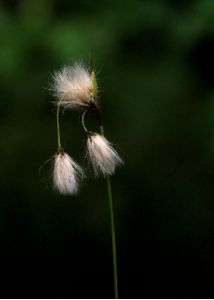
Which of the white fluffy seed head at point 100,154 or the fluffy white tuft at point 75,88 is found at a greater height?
the fluffy white tuft at point 75,88

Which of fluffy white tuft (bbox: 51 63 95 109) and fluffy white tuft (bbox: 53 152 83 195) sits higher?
fluffy white tuft (bbox: 51 63 95 109)

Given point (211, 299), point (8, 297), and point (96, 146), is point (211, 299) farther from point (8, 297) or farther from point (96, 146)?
point (96, 146)

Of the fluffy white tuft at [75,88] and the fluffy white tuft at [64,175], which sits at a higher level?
the fluffy white tuft at [75,88]

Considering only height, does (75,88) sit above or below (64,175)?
above

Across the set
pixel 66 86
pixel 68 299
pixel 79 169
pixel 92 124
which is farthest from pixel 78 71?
pixel 68 299
